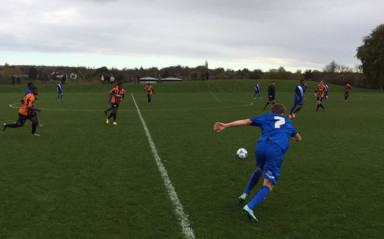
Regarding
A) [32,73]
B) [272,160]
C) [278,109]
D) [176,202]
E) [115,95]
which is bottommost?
[176,202]

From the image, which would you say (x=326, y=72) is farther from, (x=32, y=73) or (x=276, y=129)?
(x=276, y=129)

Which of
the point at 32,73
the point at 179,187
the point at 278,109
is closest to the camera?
the point at 278,109

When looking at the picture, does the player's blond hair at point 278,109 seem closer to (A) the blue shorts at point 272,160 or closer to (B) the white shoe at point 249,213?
(A) the blue shorts at point 272,160

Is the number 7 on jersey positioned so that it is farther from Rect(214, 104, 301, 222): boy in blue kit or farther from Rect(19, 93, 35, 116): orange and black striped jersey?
Rect(19, 93, 35, 116): orange and black striped jersey

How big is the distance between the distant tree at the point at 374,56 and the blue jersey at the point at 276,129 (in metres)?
70.5

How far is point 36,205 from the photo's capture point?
5355 mm

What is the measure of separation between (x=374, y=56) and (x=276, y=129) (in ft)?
235

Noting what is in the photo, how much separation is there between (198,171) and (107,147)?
12.3ft

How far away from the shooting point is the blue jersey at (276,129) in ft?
16.2

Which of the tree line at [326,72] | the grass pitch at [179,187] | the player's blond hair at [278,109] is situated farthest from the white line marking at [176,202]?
the tree line at [326,72]

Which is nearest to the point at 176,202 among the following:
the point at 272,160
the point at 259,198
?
the point at 259,198

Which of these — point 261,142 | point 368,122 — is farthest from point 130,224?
point 368,122

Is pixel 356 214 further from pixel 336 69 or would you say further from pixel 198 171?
pixel 336 69

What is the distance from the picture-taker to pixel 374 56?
65.1 m
